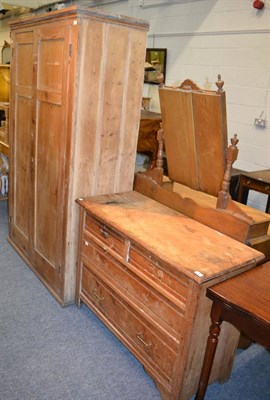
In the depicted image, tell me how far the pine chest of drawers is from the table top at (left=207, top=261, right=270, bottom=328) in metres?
0.05

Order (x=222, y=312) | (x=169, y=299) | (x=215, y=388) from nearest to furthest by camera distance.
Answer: (x=222, y=312) → (x=169, y=299) → (x=215, y=388)

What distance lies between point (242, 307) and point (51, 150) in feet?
5.46

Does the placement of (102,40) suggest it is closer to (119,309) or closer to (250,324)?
(119,309)

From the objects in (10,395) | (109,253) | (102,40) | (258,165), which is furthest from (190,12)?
(10,395)

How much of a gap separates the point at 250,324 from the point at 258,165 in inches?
114

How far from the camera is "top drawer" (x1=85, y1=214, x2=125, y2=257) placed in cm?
203

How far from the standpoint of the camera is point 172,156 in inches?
92.8

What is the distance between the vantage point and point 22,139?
294cm

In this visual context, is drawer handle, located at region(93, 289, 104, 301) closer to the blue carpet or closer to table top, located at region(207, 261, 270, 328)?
the blue carpet

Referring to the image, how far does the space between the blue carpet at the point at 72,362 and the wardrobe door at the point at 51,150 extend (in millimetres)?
290

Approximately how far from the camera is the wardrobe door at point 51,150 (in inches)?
89.5

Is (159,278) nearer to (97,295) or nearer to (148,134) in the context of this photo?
(97,295)

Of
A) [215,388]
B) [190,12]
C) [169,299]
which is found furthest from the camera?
[190,12]

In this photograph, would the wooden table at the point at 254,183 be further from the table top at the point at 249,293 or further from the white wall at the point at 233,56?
the table top at the point at 249,293
